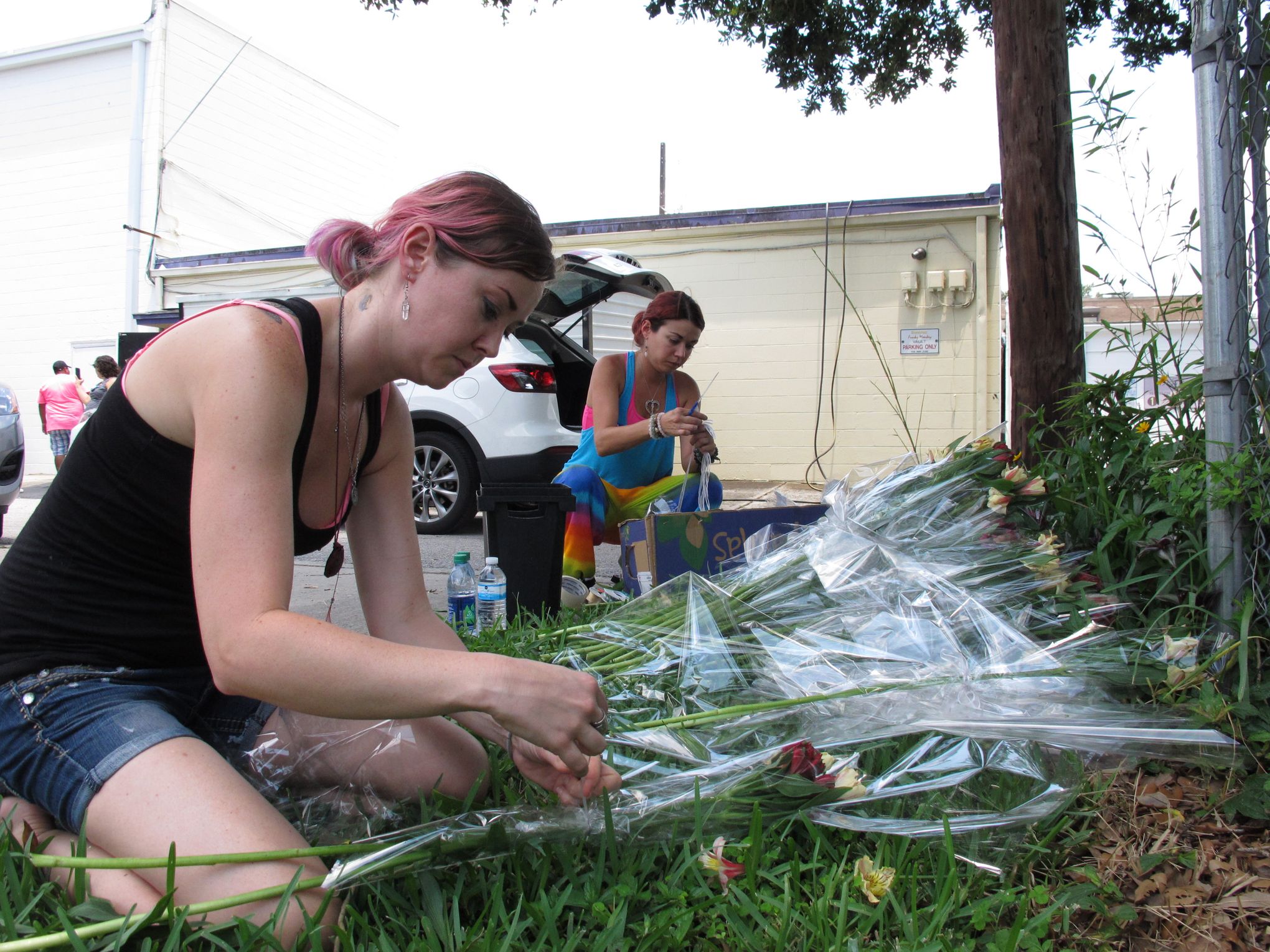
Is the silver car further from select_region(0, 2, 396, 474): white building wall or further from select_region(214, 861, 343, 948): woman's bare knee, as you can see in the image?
select_region(0, 2, 396, 474): white building wall

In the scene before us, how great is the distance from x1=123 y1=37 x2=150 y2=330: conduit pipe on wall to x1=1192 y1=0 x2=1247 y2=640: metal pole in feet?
49.5

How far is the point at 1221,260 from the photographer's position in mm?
2031

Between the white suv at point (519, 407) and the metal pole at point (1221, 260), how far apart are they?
4279mm

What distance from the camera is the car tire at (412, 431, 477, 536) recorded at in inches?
259

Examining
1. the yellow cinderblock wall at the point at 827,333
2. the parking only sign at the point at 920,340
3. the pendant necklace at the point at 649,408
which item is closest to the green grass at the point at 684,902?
the pendant necklace at the point at 649,408

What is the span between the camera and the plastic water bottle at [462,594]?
3432 mm

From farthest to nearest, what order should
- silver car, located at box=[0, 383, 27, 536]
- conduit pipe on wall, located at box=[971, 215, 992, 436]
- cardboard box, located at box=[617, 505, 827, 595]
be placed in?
conduit pipe on wall, located at box=[971, 215, 992, 436] < silver car, located at box=[0, 383, 27, 536] < cardboard box, located at box=[617, 505, 827, 595]

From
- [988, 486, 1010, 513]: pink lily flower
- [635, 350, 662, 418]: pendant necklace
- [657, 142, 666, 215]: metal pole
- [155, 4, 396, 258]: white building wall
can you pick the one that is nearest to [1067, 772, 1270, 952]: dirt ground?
[988, 486, 1010, 513]: pink lily flower

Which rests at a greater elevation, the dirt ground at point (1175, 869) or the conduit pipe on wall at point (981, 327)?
the conduit pipe on wall at point (981, 327)

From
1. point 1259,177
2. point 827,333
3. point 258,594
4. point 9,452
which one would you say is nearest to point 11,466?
point 9,452

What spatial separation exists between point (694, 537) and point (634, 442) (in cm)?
85

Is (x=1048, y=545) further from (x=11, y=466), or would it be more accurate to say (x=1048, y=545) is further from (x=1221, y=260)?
(x=11, y=466)

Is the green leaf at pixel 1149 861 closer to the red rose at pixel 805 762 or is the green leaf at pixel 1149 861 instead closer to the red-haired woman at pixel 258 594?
the red rose at pixel 805 762

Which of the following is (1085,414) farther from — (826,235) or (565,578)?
(826,235)
